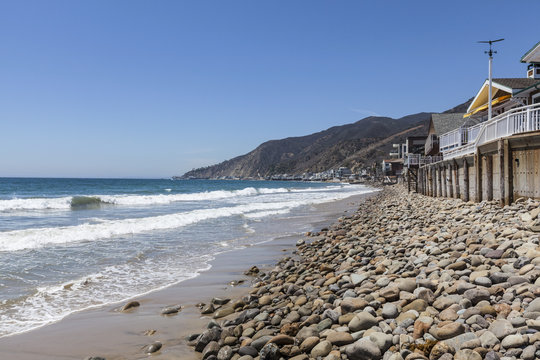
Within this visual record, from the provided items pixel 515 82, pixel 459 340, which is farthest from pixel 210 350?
pixel 515 82

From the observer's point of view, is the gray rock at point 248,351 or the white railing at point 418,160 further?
the white railing at point 418,160

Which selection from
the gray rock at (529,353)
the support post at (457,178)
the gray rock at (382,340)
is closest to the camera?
the gray rock at (529,353)

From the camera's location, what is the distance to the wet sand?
17.0ft

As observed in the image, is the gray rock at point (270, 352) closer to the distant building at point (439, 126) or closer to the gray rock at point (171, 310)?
the gray rock at point (171, 310)

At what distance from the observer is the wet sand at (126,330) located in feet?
17.0

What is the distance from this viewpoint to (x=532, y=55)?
734 inches

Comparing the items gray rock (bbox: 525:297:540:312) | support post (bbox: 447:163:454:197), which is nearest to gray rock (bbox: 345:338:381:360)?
gray rock (bbox: 525:297:540:312)

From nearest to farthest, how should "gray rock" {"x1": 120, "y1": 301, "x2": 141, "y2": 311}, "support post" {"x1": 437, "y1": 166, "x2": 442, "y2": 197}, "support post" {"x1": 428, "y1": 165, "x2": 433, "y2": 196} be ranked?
"gray rock" {"x1": 120, "y1": 301, "x2": 141, "y2": 311}
"support post" {"x1": 437, "y1": 166, "x2": 442, "y2": 197}
"support post" {"x1": 428, "y1": 165, "x2": 433, "y2": 196}

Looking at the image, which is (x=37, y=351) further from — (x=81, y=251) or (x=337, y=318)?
(x=81, y=251)

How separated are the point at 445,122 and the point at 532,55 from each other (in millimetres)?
16841

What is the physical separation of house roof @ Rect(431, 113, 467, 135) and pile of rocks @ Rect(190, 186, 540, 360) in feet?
93.6

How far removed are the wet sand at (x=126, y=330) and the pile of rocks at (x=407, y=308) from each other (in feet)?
1.50

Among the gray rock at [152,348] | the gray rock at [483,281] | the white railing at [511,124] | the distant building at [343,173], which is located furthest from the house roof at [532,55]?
the distant building at [343,173]

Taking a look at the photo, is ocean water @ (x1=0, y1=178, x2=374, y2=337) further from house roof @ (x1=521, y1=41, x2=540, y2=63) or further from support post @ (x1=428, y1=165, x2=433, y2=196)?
house roof @ (x1=521, y1=41, x2=540, y2=63)
